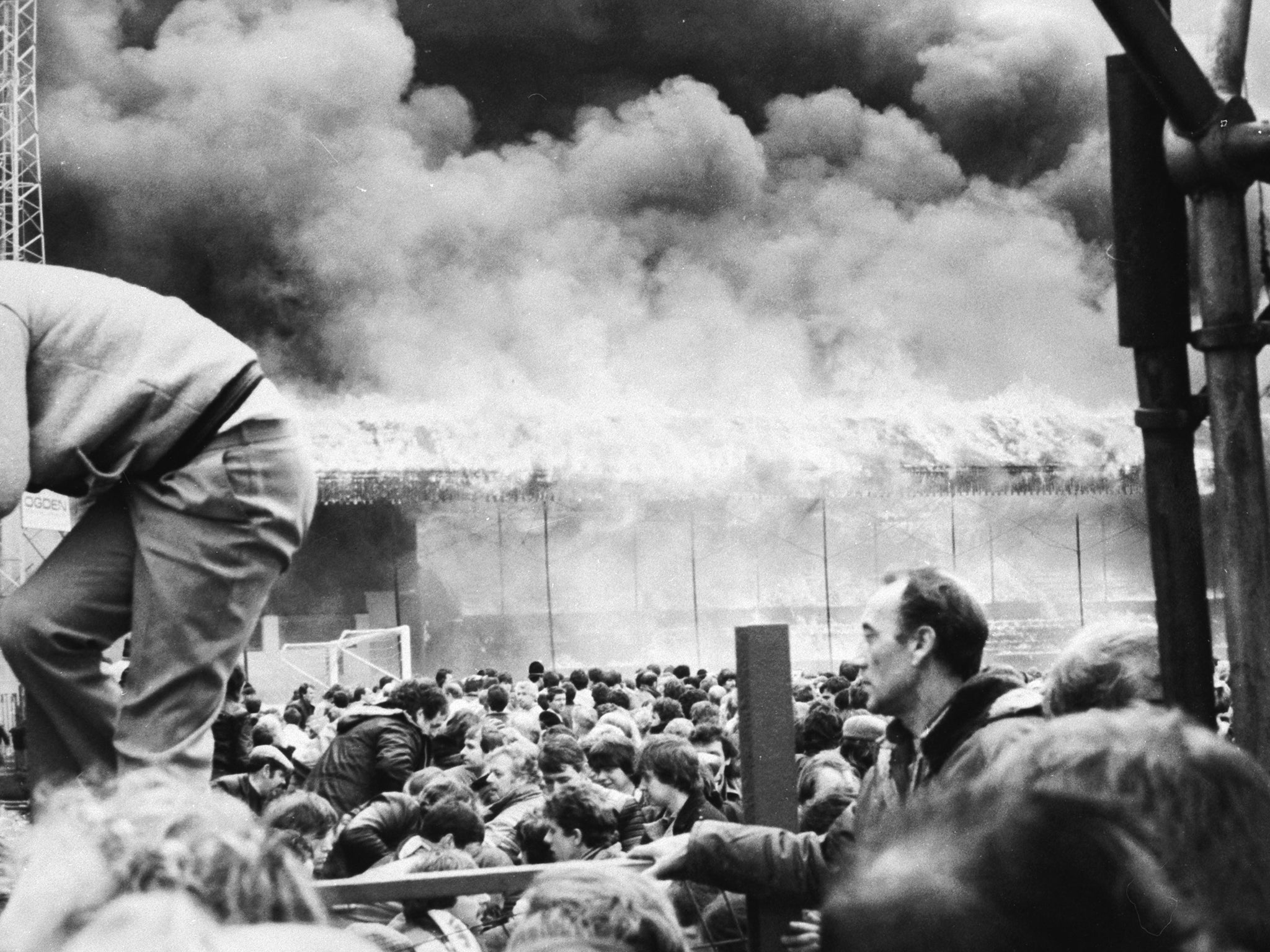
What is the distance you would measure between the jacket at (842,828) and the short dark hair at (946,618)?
0.08 metres

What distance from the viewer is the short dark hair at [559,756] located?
18.8 ft

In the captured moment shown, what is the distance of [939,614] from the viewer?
107 inches

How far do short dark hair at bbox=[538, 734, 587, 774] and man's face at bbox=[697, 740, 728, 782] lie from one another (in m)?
0.79

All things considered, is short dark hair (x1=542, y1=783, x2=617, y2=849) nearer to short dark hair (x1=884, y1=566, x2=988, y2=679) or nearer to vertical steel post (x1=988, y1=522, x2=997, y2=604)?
short dark hair (x1=884, y1=566, x2=988, y2=679)

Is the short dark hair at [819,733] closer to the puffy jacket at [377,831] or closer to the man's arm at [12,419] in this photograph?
the puffy jacket at [377,831]

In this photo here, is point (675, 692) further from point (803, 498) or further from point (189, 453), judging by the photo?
point (803, 498)

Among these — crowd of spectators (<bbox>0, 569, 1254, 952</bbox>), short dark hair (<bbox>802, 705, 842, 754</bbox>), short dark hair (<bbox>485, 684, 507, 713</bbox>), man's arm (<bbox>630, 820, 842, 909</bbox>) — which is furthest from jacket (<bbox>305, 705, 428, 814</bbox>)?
short dark hair (<bbox>485, 684, 507, 713</bbox>)

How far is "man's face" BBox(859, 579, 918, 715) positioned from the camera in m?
2.69

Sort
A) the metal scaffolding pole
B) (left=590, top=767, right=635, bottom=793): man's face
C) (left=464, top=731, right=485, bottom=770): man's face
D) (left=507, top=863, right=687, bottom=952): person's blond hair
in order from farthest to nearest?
(left=464, top=731, right=485, bottom=770): man's face
(left=590, top=767, right=635, bottom=793): man's face
the metal scaffolding pole
(left=507, top=863, right=687, bottom=952): person's blond hair

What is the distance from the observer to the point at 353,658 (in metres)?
27.9

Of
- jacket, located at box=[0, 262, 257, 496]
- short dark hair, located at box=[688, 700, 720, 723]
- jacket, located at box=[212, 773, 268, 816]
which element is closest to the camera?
jacket, located at box=[0, 262, 257, 496]

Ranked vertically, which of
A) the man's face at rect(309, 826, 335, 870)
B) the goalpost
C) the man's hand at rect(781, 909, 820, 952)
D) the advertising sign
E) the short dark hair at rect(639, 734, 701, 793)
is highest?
the advertising sign

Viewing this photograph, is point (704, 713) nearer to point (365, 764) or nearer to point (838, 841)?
point (365, 764)

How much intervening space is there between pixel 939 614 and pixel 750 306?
39.8 metres
